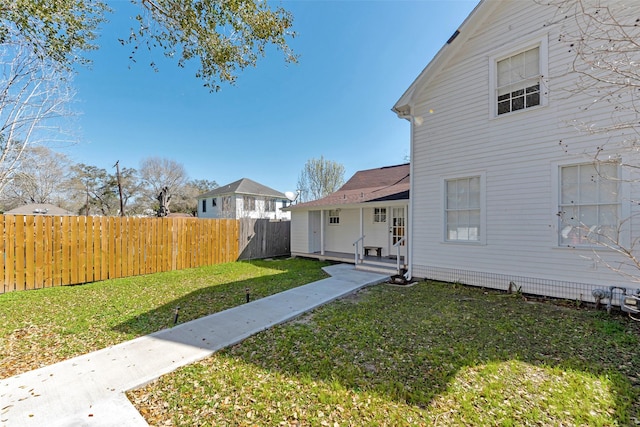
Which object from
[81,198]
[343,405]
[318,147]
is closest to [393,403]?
[343,405]

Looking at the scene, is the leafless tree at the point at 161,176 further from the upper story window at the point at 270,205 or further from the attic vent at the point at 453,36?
the attic vent at the point at 453,36

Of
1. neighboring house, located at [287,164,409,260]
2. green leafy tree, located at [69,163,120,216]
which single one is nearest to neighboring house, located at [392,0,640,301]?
neighboring house, located at [287,164,409,260]

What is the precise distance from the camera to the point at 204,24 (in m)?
5.16

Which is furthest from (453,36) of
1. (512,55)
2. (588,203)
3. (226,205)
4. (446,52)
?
(226,205)

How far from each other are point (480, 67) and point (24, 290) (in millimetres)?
12809

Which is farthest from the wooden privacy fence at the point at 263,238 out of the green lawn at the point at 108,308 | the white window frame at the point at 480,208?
the white window frame at the point at 480,208

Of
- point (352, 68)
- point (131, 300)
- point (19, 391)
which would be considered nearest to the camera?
point (19, 391)

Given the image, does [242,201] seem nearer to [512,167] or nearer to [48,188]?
[48,188]

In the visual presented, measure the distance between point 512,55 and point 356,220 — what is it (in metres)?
7.37

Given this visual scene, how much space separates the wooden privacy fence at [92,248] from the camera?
22.0 ft

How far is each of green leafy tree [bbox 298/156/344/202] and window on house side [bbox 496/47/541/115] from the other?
2406 centimetres

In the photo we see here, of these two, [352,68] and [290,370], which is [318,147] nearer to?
[352,68]

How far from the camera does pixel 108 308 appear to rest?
213 inches

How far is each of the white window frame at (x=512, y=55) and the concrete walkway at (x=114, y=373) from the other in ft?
20.9
